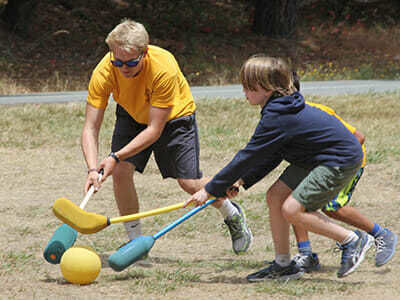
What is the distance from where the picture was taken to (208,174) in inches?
295

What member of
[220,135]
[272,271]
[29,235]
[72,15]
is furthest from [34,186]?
[72,15]

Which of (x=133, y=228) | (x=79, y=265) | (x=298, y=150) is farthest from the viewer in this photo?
(x=133, y=228)

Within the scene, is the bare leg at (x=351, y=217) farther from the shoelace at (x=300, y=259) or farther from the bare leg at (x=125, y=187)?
the bare leg at (x=125, y=187)

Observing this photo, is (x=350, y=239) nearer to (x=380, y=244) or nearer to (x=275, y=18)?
(x=380, y=244)

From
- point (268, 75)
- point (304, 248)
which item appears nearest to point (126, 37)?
point (268, 75)

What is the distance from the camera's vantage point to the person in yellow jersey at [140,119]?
408 cm

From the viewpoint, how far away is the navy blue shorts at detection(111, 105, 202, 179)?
15.0 ft

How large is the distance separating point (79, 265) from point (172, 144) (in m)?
1.03

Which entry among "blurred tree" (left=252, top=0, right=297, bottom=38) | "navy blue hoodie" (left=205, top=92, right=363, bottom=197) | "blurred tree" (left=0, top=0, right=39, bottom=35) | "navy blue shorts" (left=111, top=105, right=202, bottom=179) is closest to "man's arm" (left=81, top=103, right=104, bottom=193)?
"navy blue shorts" (left=111, top=105, right=202, bottom=179)

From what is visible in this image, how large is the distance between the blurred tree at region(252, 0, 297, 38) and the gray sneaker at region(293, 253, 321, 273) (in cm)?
1448

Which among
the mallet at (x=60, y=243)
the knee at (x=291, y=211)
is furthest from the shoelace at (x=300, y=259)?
the mallet at (x=60, y=243)

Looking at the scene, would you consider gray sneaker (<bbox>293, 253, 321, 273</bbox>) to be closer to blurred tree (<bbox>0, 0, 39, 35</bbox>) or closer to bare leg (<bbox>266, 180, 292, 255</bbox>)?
bare leg (<bbox>266, 180, 292, 255</bbox>)

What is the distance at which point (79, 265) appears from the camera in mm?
3963

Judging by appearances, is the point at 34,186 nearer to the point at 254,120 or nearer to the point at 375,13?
the point at 254,120
